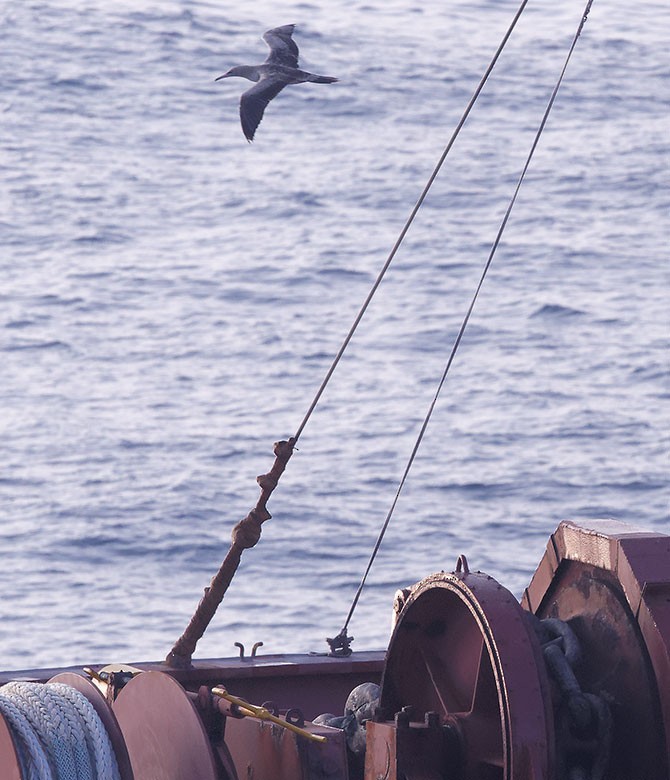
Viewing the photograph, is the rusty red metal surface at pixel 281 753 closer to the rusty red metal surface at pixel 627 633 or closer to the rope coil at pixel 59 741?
the rope coil at pixel 59 741

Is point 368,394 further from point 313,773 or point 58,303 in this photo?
point 313,773

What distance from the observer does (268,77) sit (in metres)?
6.02

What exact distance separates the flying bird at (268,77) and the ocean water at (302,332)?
6.02 m

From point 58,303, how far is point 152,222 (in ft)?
8.46

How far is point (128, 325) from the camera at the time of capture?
62.9ft

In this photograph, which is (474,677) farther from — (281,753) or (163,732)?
(163,732)

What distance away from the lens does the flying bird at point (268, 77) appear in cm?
589

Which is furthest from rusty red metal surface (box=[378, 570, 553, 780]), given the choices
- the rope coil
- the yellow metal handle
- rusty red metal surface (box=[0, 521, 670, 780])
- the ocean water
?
the ocean water

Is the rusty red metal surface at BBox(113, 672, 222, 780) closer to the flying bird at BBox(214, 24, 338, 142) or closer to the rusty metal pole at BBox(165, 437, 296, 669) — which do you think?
the rusty metal pole at BBox(165, 437, 296, 669)

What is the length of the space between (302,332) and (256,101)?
1244 cm

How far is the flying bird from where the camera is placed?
589cm

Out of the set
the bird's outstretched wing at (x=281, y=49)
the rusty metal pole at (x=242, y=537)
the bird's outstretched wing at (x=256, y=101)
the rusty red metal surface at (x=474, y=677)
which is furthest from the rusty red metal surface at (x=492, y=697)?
the bird's outstretched wing at (x=281, y=49)

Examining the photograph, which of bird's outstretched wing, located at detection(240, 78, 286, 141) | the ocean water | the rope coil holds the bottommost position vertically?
the ocean water

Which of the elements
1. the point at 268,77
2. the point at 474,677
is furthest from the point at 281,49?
the point at 474,677
